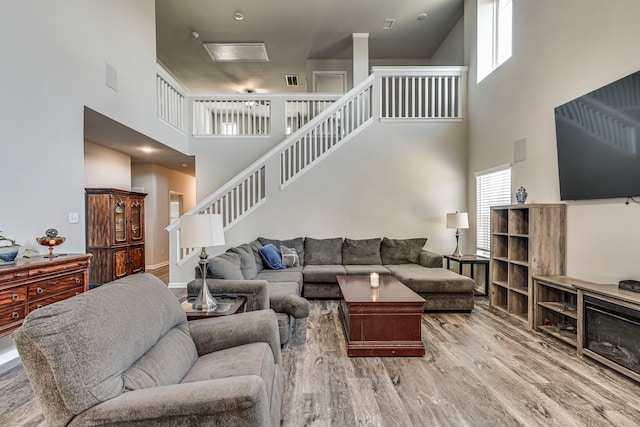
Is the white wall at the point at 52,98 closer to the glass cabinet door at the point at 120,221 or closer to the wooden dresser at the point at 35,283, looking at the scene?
the wooden dresser at the point at 35,283

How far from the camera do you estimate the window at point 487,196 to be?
4.50m

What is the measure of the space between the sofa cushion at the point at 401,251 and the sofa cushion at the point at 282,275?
1538mm

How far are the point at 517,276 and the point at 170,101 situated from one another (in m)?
6.23

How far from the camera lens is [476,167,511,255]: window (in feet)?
14.8

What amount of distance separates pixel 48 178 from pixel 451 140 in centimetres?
592

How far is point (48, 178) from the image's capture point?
3193 millimetres

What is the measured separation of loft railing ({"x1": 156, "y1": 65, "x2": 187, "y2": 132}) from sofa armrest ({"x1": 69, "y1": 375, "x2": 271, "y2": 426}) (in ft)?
16.8

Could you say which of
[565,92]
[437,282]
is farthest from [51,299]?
[565,92]

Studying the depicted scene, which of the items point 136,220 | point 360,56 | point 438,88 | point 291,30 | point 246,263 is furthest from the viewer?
point 360,56

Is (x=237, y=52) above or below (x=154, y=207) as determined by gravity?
above

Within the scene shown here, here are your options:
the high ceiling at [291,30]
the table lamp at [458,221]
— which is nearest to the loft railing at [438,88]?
the high ceiling at [291,30]

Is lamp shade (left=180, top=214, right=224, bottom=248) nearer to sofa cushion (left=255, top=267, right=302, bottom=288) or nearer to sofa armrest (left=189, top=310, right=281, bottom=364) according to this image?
sofa armrest (left=189, top=310, right=281, bottom=364)

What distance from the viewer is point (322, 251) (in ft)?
17.0

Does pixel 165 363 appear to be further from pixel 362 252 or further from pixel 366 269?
pixel 362 252
